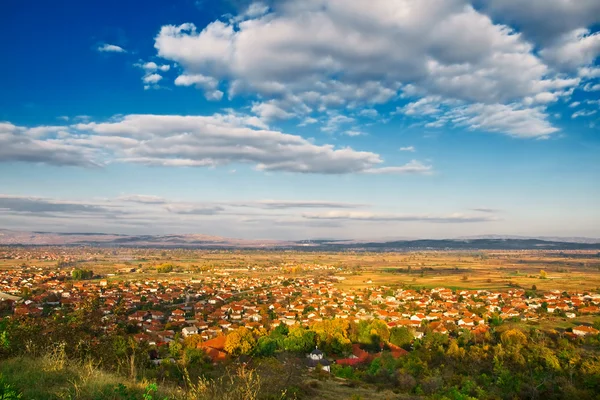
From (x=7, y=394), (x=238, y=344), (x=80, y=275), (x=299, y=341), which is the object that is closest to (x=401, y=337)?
(x=299, y=341)

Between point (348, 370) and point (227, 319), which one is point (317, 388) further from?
point (227, 319)

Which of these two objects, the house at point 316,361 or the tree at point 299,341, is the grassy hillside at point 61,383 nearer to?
the house at point 316,361

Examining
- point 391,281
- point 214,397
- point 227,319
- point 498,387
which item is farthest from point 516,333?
point 391,281

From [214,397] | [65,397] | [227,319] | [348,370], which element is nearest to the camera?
[65,397]

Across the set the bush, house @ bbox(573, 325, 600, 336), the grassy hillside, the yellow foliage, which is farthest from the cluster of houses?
the bush

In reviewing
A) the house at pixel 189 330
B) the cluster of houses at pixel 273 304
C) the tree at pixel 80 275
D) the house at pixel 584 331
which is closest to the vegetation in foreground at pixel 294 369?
the house at pixel 584 331

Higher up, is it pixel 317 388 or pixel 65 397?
pixel 65 397
